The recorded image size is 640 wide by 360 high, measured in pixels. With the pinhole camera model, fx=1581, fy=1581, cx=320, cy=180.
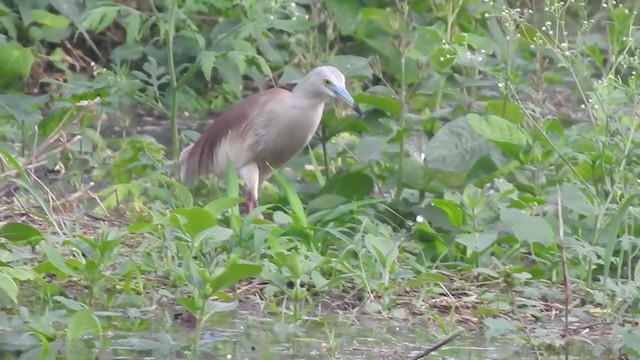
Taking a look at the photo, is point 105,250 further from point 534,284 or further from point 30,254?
point 534,284

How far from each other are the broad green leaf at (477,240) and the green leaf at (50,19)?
3.72 m

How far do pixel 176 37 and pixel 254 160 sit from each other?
195 cm

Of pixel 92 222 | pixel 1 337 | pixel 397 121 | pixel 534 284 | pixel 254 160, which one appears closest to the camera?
pixel 1 337

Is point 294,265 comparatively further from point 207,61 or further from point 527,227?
point 207,61

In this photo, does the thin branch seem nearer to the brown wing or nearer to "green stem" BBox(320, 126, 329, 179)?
"green stem" BBox(320, 126, 329, 179)

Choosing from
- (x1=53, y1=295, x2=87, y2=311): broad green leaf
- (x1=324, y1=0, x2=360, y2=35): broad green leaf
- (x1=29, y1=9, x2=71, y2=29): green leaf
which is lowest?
(x1=324, y1=0, x2=360, y2=35): broad green leaf

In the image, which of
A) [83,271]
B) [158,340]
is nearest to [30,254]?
[83,271]

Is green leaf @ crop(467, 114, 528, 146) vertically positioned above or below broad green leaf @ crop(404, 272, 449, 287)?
above

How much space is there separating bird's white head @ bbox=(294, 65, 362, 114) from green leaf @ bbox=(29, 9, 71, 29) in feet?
6.68

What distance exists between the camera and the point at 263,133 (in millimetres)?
7082

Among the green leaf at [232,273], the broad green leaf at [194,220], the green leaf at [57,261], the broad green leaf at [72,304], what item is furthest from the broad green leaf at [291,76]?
the green leaf at [232,273]

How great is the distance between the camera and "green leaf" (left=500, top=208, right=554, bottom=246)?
5.47 meters

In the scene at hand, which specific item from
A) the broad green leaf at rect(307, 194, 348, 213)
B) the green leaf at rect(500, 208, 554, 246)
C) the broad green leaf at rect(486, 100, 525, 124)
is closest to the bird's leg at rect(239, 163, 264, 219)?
the broad green leaf at rect(307, 194, 348, 213)

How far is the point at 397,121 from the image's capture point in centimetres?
665
